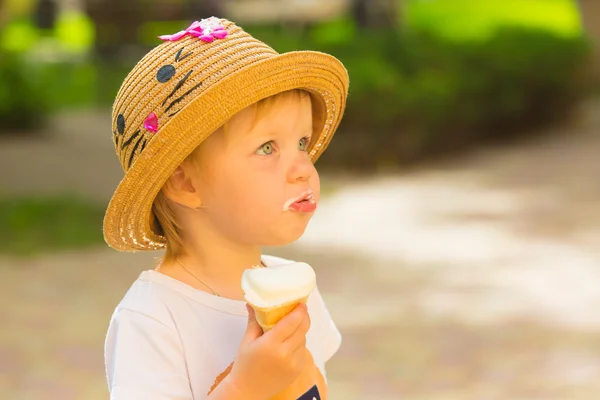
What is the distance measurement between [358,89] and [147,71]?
8409 millimetres

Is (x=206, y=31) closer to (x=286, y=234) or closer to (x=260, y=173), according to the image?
(x=260, y=173)

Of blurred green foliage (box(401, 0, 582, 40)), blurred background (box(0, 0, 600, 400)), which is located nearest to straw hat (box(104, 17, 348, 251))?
→ blurred background (box(0, 0, 600, 400))

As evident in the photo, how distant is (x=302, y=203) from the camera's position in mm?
1872

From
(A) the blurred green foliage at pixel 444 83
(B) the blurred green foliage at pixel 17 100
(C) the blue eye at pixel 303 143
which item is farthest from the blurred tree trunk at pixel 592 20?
(C) the blue eye at pixel 303 143

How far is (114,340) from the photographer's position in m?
1.89

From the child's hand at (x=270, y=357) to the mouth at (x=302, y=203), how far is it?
21 centimetres

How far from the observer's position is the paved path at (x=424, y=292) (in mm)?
4906

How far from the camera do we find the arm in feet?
5.98

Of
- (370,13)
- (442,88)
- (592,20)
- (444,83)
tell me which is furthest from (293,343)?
(370,13)

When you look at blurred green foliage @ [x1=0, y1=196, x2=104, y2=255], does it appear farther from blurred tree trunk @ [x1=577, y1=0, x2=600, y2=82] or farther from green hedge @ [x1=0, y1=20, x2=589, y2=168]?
blurred tree trunk @ [x1=577, y1=0, x2=600, y2=82]

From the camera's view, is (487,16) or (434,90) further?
(487,16)

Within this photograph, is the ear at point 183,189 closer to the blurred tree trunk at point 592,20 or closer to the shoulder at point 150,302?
the shoulder at point 150,302

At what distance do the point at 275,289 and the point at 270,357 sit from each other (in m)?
0.12

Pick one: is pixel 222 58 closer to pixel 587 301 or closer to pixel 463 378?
pixel 463 378
